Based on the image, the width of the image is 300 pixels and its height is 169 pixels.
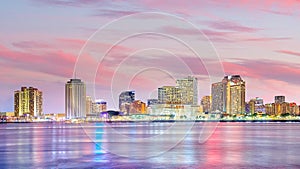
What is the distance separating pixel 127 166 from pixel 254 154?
17162mm

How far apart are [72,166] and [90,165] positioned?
1429 mm

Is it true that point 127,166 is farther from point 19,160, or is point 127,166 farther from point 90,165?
point 19,160

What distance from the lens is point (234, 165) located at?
4194cm

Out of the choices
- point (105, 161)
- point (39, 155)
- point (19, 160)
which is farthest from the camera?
point (39, 155)

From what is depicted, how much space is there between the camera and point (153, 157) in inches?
1929

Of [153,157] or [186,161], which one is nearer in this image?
[186,161]

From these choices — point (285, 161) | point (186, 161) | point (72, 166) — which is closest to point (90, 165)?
point (72, 166)

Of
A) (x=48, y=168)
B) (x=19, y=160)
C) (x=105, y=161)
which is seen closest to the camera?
(x=48, y=168)

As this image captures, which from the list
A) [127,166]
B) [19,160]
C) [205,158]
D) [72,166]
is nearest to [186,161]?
[205,158]

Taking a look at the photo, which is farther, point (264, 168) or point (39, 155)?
point (39, 155)

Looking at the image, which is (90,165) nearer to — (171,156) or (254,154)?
(171,156)

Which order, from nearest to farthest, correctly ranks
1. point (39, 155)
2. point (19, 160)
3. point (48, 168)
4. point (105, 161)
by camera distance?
point (48, 168), point (105, 161), point (19, 160), point (39, 155)

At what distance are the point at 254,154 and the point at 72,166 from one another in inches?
792

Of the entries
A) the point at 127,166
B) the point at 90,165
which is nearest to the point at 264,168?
the point at 127,166
